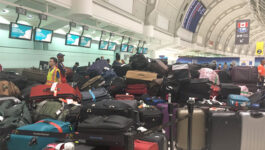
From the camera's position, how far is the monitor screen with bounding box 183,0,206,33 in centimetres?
1944

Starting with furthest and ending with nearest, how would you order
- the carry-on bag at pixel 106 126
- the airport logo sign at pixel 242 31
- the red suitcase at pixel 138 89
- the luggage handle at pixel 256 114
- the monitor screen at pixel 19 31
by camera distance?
1. the airport logo sign at pixel 242 31
2. the monitor screen at pixel 19 31
3. the red suitcase at pixel 138 89
4. the luggage handle at pixel 256 114
5. the carry-on bag at pixel 106 126

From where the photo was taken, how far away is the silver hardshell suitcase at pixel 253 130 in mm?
2734

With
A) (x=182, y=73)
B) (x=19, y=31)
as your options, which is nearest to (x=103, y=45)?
(x=19, y=31)

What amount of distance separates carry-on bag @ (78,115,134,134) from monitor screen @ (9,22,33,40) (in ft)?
20.4

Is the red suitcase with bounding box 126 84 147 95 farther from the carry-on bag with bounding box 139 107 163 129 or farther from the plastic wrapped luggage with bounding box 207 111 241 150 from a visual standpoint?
the plastic wrapped luggage with bounding box 207 111 241 150

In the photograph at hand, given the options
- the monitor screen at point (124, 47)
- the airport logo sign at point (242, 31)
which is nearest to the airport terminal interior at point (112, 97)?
the monitor screen at point (124, 47)

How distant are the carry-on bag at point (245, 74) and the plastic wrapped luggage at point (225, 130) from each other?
317 cm

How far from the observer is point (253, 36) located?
146 ft

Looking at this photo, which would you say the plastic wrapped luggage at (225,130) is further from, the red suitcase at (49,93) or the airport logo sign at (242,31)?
the airport logo sign at (242,31)

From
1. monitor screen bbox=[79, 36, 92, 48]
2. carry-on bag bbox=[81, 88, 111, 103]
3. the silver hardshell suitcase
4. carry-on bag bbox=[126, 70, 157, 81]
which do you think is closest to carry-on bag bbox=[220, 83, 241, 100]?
carry-on bag bbox=[126, 70, 157, 81]

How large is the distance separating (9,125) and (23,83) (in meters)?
2.75

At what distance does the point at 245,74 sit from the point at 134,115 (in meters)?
4.71

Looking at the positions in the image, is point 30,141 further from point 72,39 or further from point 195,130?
point 72,39

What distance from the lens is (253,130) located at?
276 cm
